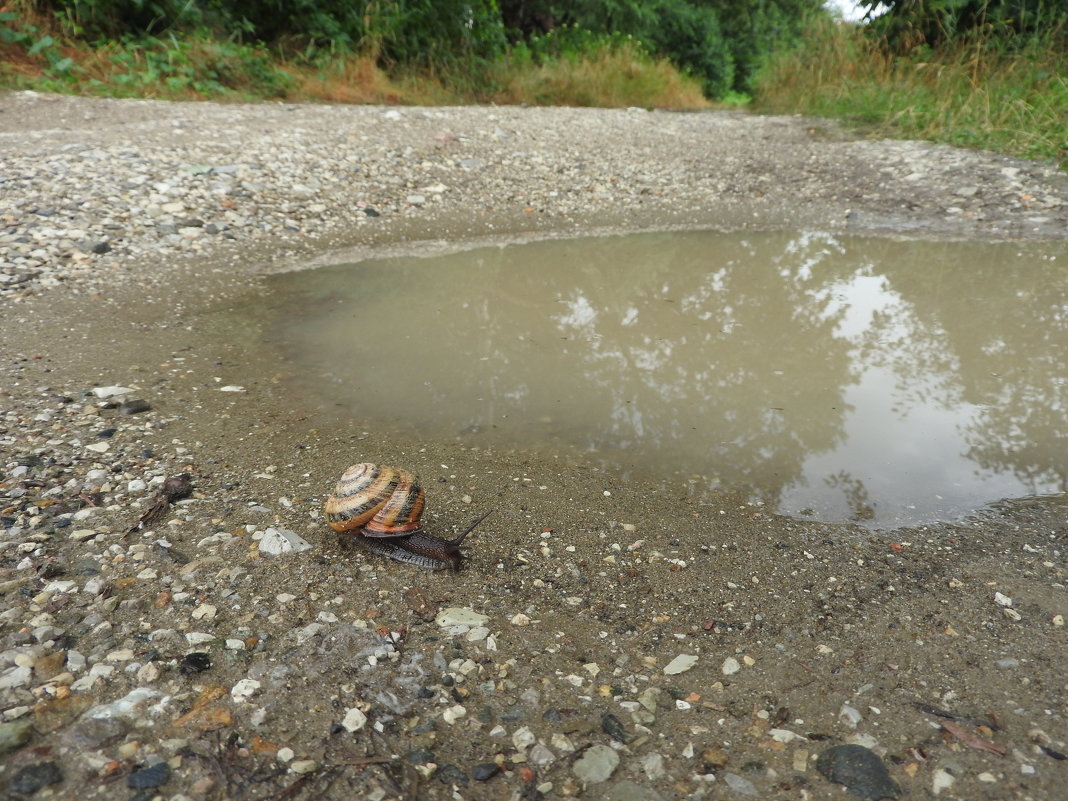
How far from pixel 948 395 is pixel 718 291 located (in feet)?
5.72

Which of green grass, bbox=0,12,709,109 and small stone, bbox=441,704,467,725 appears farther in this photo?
green grass, bbox=0,12,709,109

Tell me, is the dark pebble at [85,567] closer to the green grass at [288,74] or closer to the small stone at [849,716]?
the small stone at [849,716]

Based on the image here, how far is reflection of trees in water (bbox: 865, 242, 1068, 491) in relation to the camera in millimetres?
3348

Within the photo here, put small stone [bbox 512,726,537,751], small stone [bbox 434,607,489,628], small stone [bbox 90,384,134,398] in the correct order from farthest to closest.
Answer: small stone [bbox 90,384,134,398] < small stone [bbox 434,607,489,628] < small stone [bbox 512,726,537,751]

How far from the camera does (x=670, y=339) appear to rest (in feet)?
14.3

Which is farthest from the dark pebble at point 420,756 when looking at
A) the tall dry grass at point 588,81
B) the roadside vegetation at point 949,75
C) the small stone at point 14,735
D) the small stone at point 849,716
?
the tall dry grass at point 588,81

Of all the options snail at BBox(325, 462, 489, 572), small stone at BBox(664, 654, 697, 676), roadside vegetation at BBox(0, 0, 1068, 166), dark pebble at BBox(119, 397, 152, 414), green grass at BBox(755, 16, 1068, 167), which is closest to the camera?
small stone at BBox(664, 654, 697, 676)

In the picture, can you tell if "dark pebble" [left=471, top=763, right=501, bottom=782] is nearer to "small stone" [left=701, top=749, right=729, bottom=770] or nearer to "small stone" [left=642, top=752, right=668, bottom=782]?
"small stone" [left=642, top=752, right=668, bottom=782]

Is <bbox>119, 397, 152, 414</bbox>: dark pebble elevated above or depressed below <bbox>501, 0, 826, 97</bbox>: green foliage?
below

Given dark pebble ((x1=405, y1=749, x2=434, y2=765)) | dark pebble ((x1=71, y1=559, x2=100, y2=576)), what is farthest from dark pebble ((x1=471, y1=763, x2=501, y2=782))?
dark pebble ((x1=71, y1=559, x2=100, y2=576))

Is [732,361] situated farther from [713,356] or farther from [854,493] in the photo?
[854,493]

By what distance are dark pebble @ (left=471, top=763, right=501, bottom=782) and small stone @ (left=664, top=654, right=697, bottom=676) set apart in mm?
575

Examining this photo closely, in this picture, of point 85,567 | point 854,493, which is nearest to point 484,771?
point 85,567

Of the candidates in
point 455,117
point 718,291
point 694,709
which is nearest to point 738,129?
point 455,117
